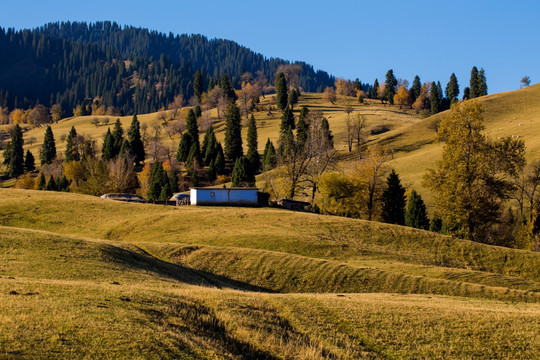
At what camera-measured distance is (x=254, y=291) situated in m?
34.5

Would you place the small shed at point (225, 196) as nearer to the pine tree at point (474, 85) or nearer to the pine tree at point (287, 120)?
the pine tree at point (287, 120)

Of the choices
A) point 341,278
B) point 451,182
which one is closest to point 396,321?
point 341,278

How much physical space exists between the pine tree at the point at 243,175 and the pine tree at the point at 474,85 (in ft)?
366

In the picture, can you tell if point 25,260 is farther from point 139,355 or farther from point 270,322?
point 139,355

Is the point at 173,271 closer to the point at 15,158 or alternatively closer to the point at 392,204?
the point at 392,204

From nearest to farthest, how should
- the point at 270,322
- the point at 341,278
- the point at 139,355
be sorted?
the point at 139,355 < the point at 270,322 < the point at 341,278

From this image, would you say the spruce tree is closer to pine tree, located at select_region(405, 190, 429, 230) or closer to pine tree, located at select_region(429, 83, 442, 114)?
pine tree, located at select_region(405, 190, 429, 230)

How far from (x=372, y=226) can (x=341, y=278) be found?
21463 mm

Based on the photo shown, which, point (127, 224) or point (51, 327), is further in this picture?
point (127, 224)

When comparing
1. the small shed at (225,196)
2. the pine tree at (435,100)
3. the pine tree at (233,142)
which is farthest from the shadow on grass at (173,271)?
the pine tree at (435,100)

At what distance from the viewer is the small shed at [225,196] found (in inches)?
3002

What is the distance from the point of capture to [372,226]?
2291 inches

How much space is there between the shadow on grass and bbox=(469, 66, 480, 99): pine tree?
170919 mm

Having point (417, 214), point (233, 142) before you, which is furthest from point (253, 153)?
point (417, 214)
